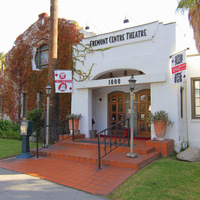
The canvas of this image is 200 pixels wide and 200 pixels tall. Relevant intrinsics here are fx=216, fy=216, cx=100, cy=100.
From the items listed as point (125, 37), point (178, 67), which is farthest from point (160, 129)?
point (125, 37)

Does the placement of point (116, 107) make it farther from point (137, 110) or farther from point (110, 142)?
point (110, 142)

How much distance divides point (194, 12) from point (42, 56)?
9974 millimetres

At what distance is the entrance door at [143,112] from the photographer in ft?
32.0

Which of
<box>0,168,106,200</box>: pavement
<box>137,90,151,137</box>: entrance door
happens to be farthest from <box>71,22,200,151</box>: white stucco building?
<box>0,168,106,200</box>: pavement

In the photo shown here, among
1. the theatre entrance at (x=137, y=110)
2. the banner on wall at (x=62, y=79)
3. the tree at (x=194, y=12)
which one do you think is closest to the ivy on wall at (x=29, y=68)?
the banner on wall at (x=62, y=79)

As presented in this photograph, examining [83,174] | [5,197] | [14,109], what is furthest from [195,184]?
[14,109]

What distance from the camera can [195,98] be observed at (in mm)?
8617

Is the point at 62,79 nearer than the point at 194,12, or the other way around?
the point at 194,12

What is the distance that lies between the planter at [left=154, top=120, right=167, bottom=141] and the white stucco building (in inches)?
14.3

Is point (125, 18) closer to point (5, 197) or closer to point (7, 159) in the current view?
point (7, 159)

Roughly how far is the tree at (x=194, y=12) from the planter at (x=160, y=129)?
2733 millimetres

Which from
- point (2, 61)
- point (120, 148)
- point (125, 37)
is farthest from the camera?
point (2, 61)

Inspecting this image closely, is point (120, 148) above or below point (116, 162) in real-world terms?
above

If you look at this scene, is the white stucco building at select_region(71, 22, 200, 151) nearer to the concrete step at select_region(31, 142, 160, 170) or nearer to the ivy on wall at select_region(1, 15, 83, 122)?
the concrete step at select_region(31, 142, 160, 170)
